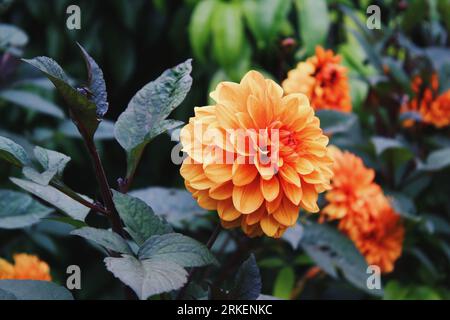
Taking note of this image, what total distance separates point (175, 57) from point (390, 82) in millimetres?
770

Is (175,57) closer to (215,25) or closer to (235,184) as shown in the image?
(215,25)

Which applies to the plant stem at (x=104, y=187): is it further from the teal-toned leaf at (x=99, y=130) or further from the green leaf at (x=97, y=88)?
the teal-toned leaf at (x=99, y=130)

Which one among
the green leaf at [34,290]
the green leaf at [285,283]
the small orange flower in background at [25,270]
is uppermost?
the green leaf at [34,290]

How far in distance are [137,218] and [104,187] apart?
4 centimetres

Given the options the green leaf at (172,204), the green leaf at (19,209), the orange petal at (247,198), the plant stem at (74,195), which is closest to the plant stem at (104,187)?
the plant stem at (74,195)

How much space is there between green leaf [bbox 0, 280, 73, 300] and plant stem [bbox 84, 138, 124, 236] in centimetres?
9

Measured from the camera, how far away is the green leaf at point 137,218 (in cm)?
60

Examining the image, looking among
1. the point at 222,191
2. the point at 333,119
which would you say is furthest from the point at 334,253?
the point at 222,191

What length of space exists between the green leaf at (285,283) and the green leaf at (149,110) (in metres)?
0.64

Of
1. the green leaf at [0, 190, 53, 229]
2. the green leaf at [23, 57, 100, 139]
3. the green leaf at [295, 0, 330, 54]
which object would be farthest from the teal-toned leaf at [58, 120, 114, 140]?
the green leaf at [23, 57, 100, 139]

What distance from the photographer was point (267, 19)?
160 centimetres

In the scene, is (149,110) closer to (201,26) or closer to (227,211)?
(227,211)

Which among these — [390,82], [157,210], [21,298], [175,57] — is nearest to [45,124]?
[175,57]

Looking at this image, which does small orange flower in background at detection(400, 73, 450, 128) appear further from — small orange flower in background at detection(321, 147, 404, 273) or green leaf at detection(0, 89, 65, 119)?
green leaf at detection(0, 89, 65, 119)
